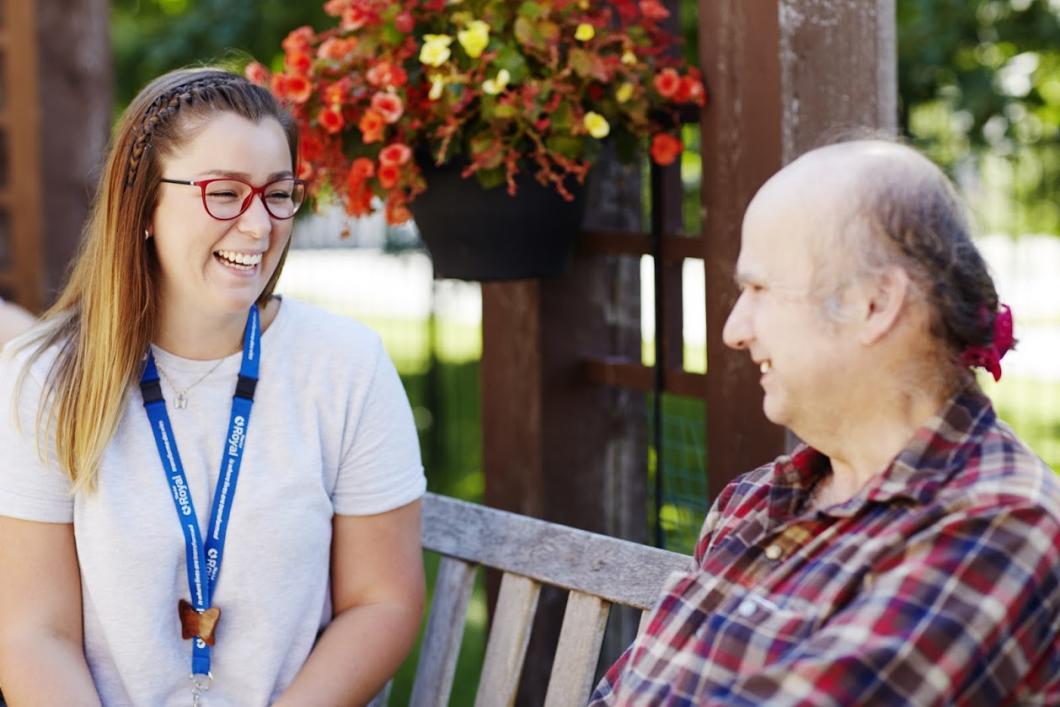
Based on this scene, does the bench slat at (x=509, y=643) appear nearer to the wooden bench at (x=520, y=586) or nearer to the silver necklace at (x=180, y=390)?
the wooden bench at (x=520, y=586)

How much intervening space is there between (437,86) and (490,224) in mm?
309

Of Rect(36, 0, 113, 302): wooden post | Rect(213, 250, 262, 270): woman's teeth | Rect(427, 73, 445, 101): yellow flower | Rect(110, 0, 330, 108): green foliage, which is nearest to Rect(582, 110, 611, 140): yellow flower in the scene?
Rect(427, 73, 445, 101): yellow flower

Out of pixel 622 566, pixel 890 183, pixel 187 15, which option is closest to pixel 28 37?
pixel 187 15

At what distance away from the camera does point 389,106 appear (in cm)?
271

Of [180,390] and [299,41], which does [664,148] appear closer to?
[299,41]

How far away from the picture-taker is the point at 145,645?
2307mm

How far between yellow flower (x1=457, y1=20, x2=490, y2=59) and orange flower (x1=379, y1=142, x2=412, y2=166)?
223 millimetres

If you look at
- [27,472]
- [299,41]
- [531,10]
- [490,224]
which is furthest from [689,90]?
[27,472]

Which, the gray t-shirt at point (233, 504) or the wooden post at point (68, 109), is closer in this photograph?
the gray t-shirt at point (233, 504)

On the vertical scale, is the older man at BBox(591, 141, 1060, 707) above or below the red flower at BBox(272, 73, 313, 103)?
below

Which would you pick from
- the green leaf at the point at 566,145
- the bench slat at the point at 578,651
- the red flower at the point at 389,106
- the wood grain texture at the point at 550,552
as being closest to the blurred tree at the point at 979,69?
the green leaf at the point at 566,145

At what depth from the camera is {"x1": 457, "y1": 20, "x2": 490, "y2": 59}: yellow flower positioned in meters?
2.64

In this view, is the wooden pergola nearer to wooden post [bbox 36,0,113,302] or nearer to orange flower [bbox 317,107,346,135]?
orange flower [bbox 317,107,346,135]

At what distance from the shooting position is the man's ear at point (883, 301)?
5.42 ft
